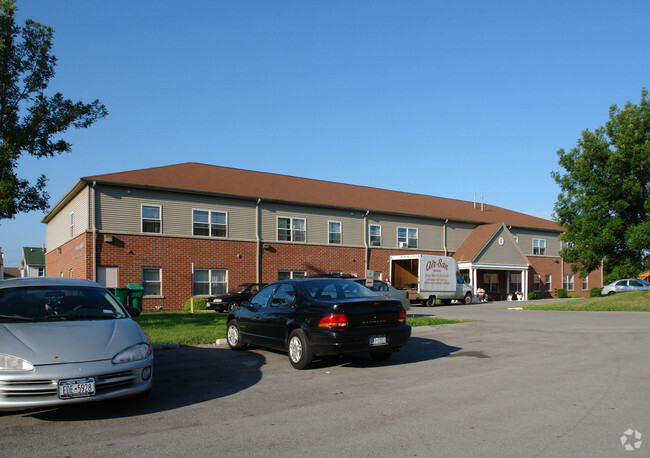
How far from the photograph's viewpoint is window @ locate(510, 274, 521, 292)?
40.8 m

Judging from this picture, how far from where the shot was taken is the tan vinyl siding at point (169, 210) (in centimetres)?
2475

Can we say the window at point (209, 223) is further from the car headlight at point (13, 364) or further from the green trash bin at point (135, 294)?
the car headlight at point (13, 364)

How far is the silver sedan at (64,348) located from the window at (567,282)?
4352 cm

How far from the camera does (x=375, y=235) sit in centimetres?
3397

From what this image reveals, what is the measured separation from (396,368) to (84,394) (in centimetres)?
502

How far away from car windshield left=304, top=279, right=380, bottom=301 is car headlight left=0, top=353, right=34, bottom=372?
4604 mm

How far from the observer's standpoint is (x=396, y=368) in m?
8.92

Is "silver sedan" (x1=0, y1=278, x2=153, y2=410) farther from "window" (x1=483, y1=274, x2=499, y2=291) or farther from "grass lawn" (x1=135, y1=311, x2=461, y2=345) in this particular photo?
"window" (x1=483, y1=274, x2=499, y2=291)

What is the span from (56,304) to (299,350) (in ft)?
12.2

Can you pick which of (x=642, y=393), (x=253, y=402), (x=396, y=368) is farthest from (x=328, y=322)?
(x=642, y=393)

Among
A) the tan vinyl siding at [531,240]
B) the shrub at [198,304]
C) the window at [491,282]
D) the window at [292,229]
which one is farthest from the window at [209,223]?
the tan vinyl siding at [531,240]

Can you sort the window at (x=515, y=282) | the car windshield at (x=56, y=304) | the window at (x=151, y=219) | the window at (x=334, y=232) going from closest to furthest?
the car windshield at (x=56, y=304) → the window at (x=151, y=219) → the window at (x=334, y=232) → the window at (x=515, y=282)

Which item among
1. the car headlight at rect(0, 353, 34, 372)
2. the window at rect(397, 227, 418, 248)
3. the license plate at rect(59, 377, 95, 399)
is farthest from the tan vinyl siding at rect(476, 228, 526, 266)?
the car headlight at rect(0, 353, 34, 372)

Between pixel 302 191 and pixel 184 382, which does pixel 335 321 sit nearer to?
pixel 184 382
